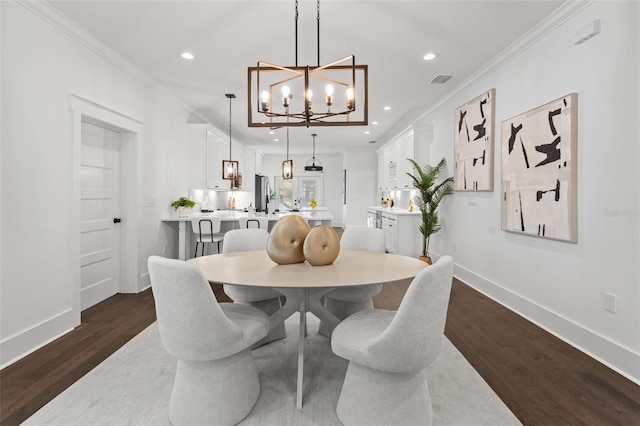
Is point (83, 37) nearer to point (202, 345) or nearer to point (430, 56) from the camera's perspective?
point (202, 345)

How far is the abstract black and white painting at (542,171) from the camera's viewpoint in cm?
→ 267

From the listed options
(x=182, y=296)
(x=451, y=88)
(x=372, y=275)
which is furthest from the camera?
(x=451, y=88)

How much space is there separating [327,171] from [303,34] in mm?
8502

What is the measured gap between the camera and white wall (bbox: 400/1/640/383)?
2.21 meters

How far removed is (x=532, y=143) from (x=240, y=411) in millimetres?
3238

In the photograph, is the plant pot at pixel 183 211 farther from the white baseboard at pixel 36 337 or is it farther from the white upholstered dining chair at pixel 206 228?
the white baseboard at pixel 36 337

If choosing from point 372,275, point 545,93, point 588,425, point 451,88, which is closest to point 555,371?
point 588,425

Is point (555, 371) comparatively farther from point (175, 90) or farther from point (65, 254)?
point (175, 90)

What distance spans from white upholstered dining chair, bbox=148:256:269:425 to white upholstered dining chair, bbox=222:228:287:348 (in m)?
0.52

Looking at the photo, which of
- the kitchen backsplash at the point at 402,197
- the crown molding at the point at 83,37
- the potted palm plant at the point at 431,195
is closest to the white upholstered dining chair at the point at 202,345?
the crown molding at the point at 83,37

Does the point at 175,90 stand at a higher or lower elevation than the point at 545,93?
higher

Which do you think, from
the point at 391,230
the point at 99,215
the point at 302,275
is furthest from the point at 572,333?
the point at 99,215

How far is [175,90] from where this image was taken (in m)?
4.76

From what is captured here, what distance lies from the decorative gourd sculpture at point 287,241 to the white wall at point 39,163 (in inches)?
77.6
